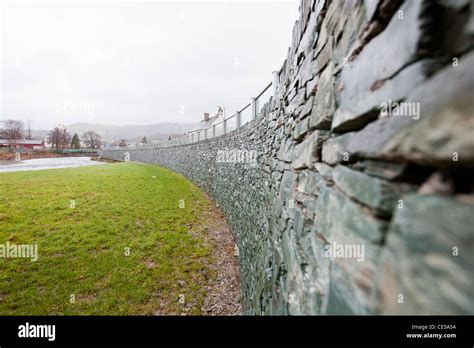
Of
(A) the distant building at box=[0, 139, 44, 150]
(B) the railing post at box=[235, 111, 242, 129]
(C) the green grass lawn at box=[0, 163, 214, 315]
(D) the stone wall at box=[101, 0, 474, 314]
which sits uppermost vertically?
(A) the distant building at box=[0, 139, 44, 150]

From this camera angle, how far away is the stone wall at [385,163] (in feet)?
2.30

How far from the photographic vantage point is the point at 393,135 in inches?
36.8

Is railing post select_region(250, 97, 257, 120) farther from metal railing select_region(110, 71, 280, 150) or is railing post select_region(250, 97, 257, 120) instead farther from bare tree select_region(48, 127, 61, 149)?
bare tree select_region(48, 127, 61, 149)

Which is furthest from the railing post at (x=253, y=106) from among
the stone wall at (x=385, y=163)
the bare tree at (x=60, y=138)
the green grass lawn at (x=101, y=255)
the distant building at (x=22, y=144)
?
the bare tree at (x=60, y=138)

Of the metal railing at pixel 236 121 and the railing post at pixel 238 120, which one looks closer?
the metal railing at pixel 236 121

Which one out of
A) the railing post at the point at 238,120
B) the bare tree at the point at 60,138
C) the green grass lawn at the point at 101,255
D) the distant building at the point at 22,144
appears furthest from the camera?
the bare tree at the point at 60,138

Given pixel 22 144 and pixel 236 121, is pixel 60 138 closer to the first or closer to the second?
pixel 22 144

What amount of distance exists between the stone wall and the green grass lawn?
3.71 meters

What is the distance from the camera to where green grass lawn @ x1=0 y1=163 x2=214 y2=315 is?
4387mm

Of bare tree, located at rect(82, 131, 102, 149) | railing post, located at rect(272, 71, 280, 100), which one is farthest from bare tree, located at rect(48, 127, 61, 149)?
railing post, located at rect(272, 71, 280, 100)

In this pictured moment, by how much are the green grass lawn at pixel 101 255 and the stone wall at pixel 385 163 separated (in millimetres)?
3711

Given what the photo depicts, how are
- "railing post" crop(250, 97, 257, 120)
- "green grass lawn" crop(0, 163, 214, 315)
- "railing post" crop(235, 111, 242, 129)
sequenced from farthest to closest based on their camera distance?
"railing post" crop(235, 111, 242, 129), "railing post" crop(250, 97, 257, 120), "green grass lawn" crop(0, 163, 214, 315)

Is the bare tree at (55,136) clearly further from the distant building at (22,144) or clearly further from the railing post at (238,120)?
the railing post at (238,120)
